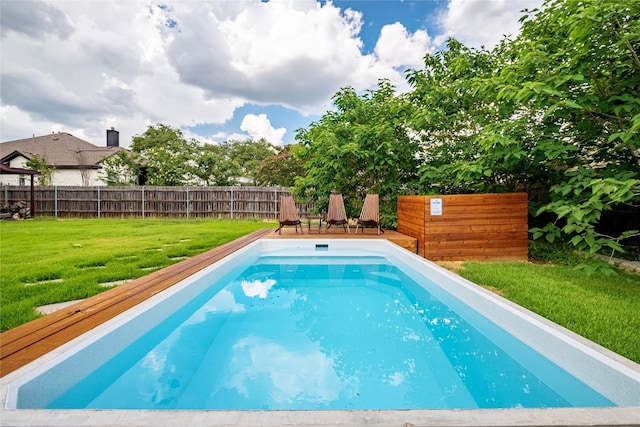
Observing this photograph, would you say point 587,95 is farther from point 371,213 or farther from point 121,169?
point 121,169

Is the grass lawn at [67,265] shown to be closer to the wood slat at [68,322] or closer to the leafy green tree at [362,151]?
the wood slat at [68,322]

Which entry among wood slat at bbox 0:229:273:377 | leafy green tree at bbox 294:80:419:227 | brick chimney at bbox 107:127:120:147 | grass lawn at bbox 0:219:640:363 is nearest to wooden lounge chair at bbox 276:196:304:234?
leafy green tree at bbox 294:80:419:227

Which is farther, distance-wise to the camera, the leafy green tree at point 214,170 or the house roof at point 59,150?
the house roof at point 59,150

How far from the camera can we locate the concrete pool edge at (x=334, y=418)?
116 cm

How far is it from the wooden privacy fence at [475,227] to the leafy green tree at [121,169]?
1878 cm

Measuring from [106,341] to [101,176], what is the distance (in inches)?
940

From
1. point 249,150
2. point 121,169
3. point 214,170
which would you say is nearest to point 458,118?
point 214,170

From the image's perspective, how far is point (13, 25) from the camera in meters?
6.47

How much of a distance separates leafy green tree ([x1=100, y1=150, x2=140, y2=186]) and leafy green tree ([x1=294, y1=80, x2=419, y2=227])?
14411mm

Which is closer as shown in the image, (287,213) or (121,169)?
(287,213)

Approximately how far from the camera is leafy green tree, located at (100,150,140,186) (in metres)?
18.4

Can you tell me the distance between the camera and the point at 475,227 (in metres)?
5.40

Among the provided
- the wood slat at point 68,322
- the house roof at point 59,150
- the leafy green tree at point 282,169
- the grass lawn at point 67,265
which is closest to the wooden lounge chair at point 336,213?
the grass lawn at point 67,265

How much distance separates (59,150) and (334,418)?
29.3 metres
